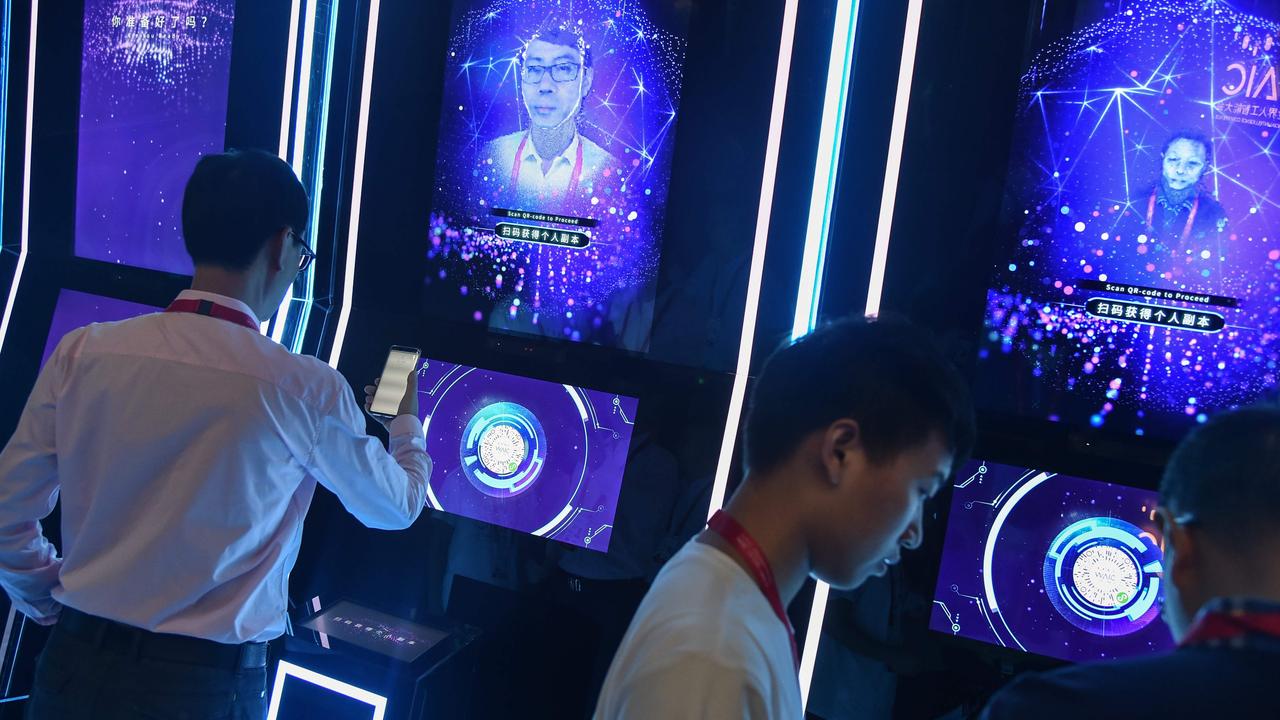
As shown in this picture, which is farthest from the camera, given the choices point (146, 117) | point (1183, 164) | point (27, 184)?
point (27, 184)

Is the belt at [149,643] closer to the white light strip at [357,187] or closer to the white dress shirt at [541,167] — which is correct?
the white light strip at [357,187]

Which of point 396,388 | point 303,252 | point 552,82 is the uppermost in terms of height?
point 552,82

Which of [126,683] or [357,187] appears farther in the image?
[357,187]

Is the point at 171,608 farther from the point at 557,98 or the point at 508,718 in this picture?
the point at 557,98

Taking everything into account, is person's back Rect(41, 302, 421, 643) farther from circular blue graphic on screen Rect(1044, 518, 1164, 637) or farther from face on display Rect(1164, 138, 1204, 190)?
face on display Rect(1164, 138, 1204, 190)

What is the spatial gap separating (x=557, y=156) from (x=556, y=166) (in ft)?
Answer: 0.06

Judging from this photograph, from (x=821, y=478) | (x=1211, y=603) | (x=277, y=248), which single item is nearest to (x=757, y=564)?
(x=821, y=478)

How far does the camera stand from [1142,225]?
1486 millimetres

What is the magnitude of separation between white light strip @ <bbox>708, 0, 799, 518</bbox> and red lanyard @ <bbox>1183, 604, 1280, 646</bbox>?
942 millimetres

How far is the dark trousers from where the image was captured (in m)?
1.57

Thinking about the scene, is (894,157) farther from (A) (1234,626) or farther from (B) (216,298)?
(B) (216,298)

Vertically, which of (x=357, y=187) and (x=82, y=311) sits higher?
(x=357, y=187)

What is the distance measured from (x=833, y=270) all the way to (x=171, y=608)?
1266 millimetres

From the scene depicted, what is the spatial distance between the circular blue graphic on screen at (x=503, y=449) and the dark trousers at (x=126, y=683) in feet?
1.85
